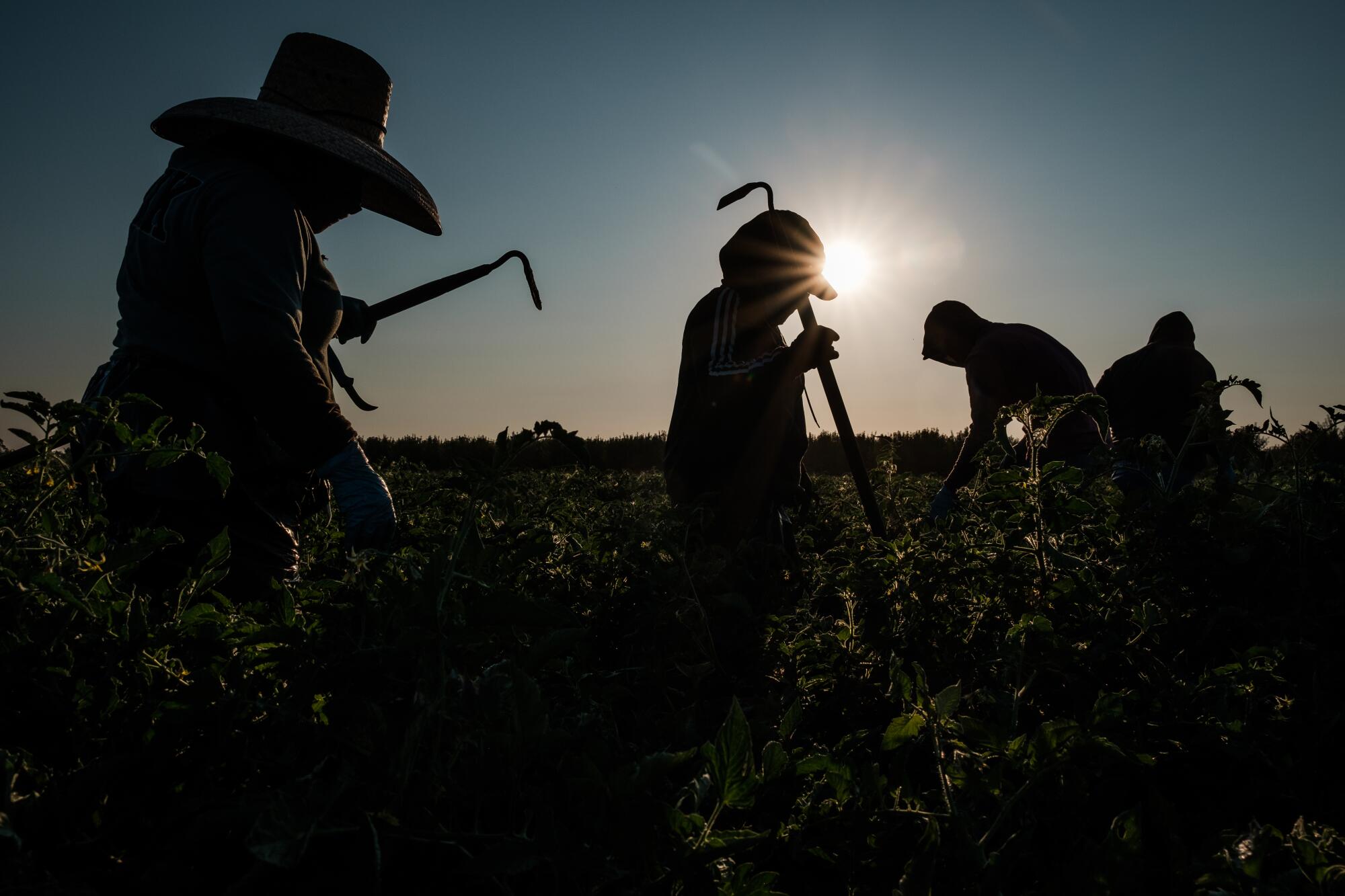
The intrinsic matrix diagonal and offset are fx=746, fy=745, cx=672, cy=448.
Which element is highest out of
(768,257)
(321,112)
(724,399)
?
(768,257)

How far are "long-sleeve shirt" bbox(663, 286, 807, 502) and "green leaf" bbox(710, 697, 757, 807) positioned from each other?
14.5ft

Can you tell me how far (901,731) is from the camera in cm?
108

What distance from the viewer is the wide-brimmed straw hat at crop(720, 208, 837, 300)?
5.42 meters

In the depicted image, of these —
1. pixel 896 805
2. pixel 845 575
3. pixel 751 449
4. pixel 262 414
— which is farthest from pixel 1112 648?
pixel 751 449

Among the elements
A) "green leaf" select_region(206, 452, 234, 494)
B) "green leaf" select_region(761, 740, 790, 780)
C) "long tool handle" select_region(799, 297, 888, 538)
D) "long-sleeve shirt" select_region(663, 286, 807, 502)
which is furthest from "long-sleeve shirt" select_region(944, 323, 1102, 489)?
"green leaf" select_region(206, 452, 234, 494)

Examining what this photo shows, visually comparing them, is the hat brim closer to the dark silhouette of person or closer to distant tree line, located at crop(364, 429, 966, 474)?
the dark silhouette of person

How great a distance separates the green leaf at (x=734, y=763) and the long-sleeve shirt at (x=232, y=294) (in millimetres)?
1760

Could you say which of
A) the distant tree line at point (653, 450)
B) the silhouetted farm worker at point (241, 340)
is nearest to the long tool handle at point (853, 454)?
the silhouetted farm worker at point (241, 340)

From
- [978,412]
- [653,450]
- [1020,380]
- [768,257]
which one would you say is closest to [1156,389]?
[1020,380]

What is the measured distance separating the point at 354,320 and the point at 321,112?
1048mm

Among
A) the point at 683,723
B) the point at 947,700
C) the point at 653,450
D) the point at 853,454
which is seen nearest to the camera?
the point at 947,700

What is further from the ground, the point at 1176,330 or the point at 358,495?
the point at 1176,330

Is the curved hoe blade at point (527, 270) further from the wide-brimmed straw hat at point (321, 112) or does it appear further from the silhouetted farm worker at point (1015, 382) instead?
the silhouetted farm worker at point (1015, 382)

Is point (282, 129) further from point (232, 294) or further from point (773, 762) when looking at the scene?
point (773, 762)
